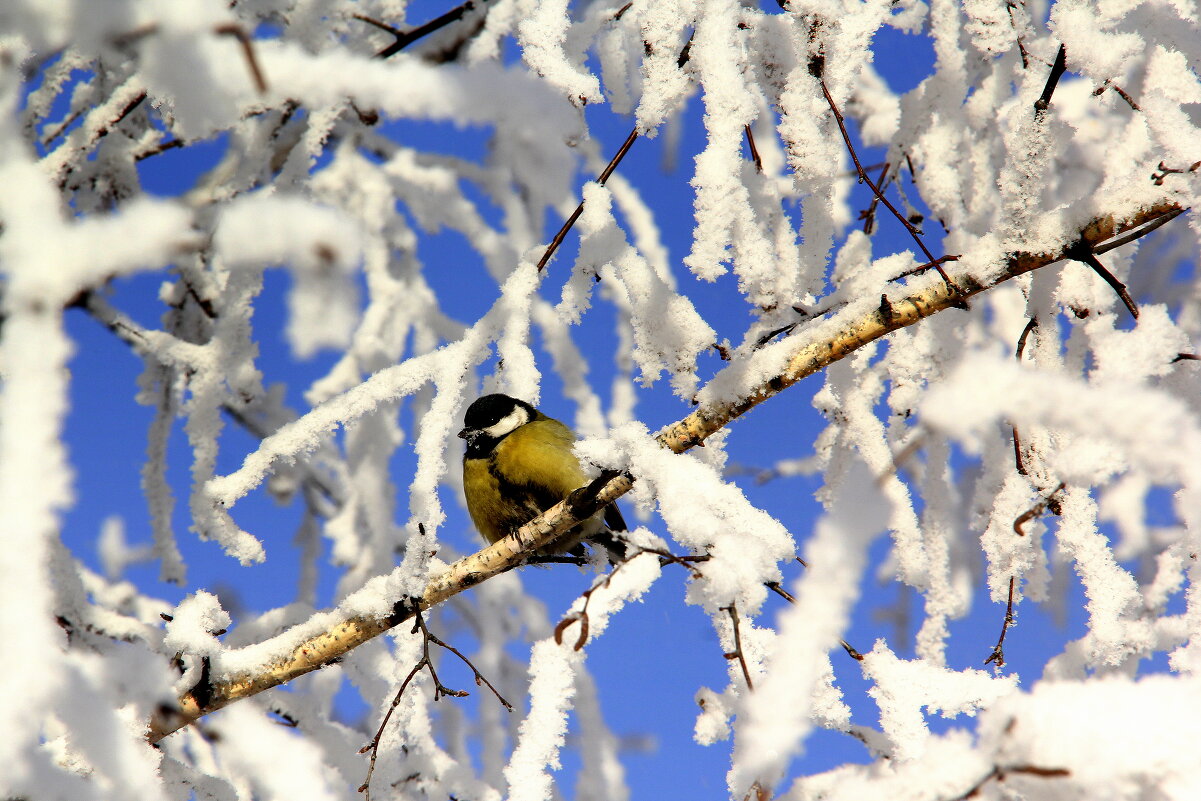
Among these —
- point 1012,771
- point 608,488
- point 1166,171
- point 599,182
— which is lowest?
point 1012,771

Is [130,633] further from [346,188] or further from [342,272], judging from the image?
[342,272]

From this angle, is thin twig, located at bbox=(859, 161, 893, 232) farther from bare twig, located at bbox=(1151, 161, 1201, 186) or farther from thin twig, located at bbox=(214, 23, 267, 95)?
thin twig, located at bbox=(214, 23, 267, 95)

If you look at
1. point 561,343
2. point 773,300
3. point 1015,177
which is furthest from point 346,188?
point 1015,177

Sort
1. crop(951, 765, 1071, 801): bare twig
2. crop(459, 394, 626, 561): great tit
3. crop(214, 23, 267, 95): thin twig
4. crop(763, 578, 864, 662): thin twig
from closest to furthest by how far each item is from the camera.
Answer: crop(214, 23, 267, 95): thin twig, crop(951, 765, 1071, 801): bare twig, crop(763, 578, 864, 662): thin twig, crop(459, 394, 626, 561): great tit

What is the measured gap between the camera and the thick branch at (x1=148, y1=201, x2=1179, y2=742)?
46.8 inches

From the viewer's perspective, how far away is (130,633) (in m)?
1.99

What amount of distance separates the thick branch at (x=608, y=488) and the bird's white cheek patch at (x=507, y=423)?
113 centimetres

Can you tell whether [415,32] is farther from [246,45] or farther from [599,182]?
[246,45]

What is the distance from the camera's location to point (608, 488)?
131 centimetres

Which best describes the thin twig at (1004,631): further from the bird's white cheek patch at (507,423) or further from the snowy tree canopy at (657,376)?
the bird's white cheek patch at (507,423)

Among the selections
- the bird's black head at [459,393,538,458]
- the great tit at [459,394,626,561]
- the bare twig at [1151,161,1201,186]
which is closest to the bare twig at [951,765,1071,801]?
the bare twig at [1151,161,1201,186]

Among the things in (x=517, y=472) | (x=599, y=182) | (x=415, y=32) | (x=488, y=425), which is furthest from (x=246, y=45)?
(x=488, y=425)

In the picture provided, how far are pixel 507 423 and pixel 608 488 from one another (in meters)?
1.38

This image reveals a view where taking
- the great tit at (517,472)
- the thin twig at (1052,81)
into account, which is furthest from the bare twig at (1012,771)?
the great tit at (517,472)
